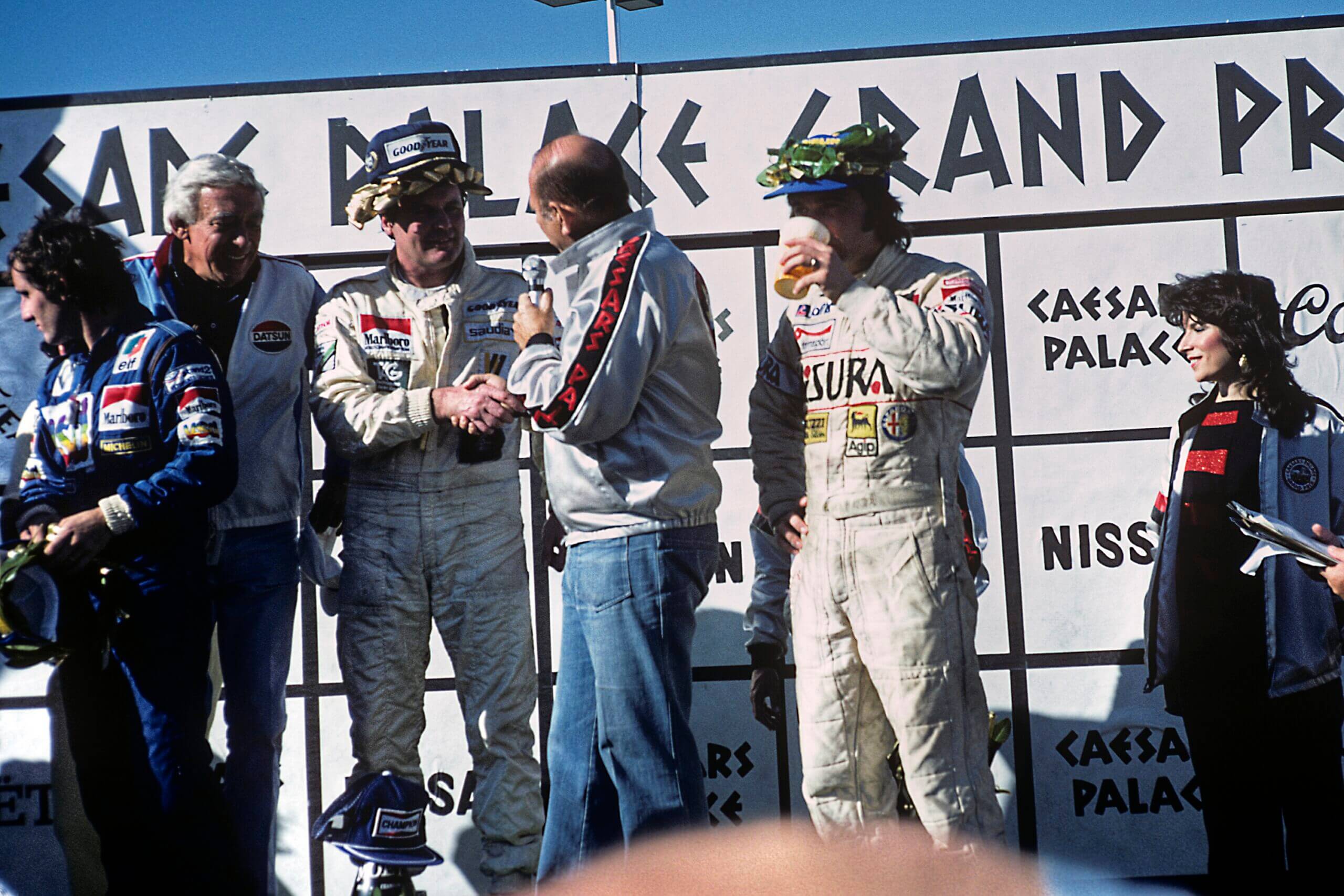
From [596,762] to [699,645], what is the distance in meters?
1.33

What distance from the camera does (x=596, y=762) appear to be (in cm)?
260

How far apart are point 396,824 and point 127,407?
3.94ft

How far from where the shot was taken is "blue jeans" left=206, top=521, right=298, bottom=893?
10.5 ft

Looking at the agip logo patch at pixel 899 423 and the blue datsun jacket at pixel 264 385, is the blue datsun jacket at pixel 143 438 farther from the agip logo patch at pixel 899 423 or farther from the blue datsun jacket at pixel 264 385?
the agip logo patch at pixel 899 423

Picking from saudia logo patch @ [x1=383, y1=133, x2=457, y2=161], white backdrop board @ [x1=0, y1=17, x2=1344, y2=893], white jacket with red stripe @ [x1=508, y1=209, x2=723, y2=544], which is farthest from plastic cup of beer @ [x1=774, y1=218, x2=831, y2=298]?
white backdrop board @ [x1=0, y1=17, x2=1344, y2=893]

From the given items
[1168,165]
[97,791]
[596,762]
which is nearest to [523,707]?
[596,762]

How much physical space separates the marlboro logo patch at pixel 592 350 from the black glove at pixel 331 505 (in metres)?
0.90

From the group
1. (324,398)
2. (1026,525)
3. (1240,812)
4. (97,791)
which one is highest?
(324,398)

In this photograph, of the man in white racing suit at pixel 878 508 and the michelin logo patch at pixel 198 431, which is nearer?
the man in white racing suit at pixel 878 508

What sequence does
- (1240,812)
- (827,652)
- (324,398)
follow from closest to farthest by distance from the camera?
(827,652) → (324,398) → (1240,812)

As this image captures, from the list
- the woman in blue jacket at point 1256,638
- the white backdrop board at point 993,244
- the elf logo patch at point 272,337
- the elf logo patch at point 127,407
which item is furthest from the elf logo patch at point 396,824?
the woman in blue jacket at point 1256,638

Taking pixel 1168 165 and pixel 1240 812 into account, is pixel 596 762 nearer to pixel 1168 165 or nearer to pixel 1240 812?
pixel 1240 812

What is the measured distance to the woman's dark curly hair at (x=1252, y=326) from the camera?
12.1ft

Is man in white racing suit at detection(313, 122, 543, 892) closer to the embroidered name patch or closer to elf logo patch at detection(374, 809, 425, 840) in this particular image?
elf logo patch at detection(374, 809, 425, 840)
